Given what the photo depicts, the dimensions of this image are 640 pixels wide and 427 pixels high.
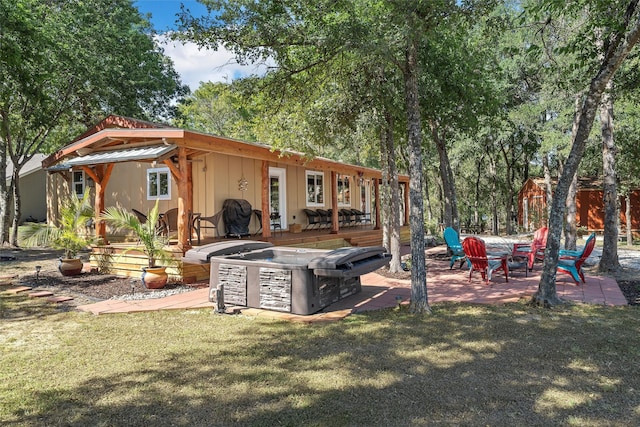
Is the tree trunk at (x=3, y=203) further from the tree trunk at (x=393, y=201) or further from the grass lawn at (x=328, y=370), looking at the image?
the tree trunk at (x=393, y=201)

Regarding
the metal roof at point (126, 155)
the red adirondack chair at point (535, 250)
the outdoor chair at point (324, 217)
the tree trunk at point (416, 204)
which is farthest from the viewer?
the outdoor chair at point (324, 217)

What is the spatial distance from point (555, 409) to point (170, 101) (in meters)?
19.3

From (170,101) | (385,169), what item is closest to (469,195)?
(170,101)

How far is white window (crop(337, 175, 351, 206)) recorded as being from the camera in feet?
53.7

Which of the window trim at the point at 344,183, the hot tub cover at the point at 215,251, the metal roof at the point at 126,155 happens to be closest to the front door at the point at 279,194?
the window trim at the point at 344,183

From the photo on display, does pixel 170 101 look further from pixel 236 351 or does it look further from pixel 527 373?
pixel 527 373

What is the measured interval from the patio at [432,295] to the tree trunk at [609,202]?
0.65 meters

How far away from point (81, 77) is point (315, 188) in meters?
8.82

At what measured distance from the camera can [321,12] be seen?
5641 mm

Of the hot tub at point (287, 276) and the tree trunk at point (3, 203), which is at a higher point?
the tree trunk at point (3, 203)

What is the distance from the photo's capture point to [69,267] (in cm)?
849

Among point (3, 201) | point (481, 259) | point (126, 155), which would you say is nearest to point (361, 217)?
point (481, 259)

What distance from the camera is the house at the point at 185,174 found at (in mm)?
7988

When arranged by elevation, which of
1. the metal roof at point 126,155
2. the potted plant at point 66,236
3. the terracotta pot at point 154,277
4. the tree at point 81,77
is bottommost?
the terracotta pot at point 154,277
